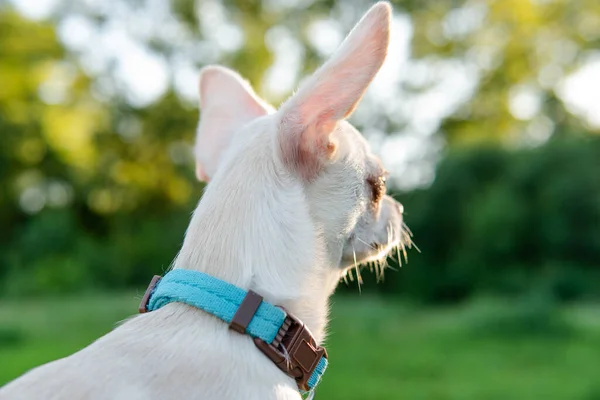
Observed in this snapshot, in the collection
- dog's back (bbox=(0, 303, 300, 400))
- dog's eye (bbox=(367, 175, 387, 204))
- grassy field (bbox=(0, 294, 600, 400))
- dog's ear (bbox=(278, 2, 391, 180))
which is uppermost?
dog's ear (bbox=(278, 2, 391, 180))

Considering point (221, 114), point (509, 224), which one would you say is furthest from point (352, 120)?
point (221, 114)

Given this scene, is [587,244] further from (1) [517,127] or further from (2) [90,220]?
(2) [90,220]

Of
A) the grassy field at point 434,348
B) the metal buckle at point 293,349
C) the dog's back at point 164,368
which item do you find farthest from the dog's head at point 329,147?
the grassy field at point 434,348

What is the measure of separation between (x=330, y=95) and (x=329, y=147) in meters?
0.18

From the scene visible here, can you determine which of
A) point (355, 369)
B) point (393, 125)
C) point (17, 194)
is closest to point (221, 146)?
point (355, 369)

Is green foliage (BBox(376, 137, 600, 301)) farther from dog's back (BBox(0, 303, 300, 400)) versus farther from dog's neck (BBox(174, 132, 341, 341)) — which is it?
dog's back (BBox(0, 303, 300, 400))

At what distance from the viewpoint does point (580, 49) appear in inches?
771

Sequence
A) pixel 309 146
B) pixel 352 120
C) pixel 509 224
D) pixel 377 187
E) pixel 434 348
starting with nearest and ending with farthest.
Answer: pixel 309 146 < pixel 377 187 < pixel 434 348 < pixel 509 224 < pixel 352 120

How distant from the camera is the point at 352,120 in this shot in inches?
681

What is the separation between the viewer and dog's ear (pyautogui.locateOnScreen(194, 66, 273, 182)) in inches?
83.0

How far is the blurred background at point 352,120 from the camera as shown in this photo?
36.7ft

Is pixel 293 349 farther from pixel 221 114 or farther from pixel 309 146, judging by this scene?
pixel 221 114

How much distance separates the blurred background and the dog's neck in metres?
7.81

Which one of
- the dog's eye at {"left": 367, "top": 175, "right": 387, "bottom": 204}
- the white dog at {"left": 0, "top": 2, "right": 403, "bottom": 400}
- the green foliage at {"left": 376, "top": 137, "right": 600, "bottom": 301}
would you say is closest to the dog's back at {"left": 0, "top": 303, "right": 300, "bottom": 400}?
the white dog at {"left": 0, "top": 2, "right": 403, "bottom": 400}
